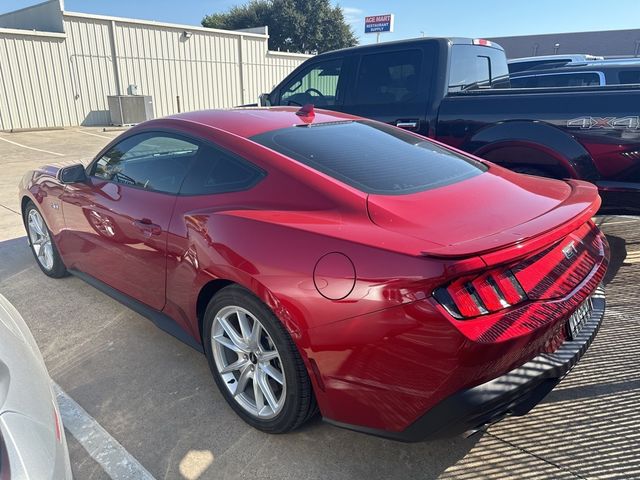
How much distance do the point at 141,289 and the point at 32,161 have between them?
10464 mm

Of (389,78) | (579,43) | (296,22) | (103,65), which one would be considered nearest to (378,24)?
(296,22)

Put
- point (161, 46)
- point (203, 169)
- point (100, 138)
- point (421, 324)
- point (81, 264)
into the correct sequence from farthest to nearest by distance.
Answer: point (161, 46)
point (100, 138)
point (81, 264)
point (203, 169)
point (421, 324)

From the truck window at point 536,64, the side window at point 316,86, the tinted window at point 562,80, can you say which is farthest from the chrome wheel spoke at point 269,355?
the truck window at point 536,64

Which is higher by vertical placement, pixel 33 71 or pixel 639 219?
pixel 33 71

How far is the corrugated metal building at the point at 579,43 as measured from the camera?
4288 cm

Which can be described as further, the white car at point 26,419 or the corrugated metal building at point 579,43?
the corrugated metal building at point 579,43

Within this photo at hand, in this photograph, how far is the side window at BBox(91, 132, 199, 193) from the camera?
279cm

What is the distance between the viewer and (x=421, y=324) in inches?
65.1

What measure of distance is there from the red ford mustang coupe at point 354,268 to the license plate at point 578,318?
14mm

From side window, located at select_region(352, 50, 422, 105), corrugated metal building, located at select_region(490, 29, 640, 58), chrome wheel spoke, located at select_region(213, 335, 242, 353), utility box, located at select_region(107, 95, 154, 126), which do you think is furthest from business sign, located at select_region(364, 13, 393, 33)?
chrome wheel spoke, located at select_region(213, 335, 242, 353)

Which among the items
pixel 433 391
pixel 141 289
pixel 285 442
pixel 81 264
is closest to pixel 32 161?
pixel 81 264

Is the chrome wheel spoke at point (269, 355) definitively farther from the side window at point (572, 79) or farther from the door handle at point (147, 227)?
the side window at point (572, 79)

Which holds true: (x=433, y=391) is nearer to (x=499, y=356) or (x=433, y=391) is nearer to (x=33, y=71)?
(x=499, y=356)

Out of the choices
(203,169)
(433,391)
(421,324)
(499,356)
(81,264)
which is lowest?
(81,264)
